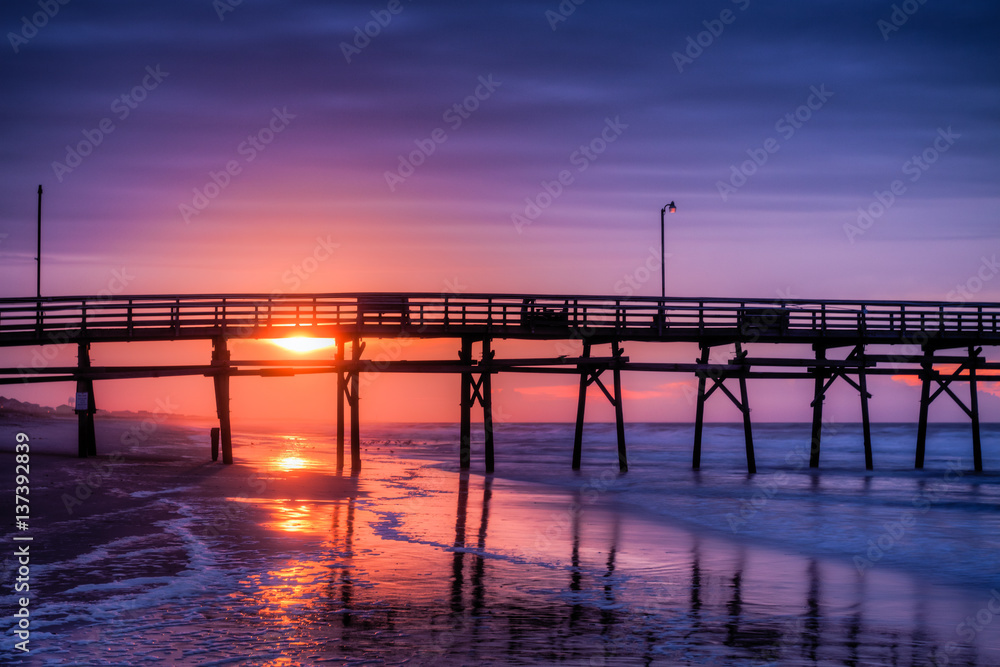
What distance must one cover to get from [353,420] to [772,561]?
15798mm

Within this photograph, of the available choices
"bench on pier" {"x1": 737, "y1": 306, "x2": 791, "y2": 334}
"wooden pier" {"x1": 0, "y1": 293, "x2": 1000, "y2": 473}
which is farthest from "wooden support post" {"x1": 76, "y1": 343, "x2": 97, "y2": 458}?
"bench on pier" {"x1": 737, "y1": 306, "x2": 791, "y2": 334}

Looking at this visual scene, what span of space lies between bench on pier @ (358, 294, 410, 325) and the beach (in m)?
5.05

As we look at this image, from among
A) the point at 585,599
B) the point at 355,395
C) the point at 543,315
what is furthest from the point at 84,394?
the point at 585,599

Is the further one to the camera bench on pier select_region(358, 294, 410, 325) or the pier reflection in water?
bench on pier select_region(358, 294, 410, 325)

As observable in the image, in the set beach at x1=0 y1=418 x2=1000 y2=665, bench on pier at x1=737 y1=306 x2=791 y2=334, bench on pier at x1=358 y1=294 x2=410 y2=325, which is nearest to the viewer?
beach at x1=0 y1=418 x2=1000 y2=665

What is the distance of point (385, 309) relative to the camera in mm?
26297

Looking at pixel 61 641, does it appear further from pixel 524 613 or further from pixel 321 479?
pixel 321 479

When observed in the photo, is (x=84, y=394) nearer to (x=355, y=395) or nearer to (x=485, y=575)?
(x=355, y=395)

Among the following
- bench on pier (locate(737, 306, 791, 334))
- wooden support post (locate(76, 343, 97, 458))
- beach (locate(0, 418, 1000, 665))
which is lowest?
beach (locate(0, 418, 1000, 665))

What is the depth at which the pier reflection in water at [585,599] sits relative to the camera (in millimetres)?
8211

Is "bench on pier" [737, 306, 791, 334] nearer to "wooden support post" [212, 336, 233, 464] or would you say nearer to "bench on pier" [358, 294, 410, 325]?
"bench on pier" [358, 294, 410, 325]

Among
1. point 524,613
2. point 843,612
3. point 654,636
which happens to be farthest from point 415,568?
point 843,612

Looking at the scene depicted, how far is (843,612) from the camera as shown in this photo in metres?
10.0

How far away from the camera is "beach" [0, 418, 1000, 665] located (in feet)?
26.8
